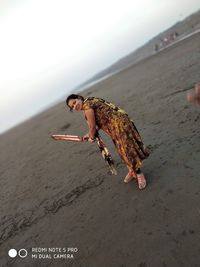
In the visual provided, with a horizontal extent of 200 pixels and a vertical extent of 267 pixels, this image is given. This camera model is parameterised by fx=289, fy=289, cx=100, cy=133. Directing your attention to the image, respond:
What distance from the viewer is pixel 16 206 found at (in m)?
7.15

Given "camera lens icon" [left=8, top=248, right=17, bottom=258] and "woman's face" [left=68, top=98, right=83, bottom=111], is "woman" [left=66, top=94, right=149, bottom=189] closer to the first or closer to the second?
"woman's face" [left=68, top=98, right=83, bottom=111]

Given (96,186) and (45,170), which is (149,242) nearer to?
(96,186)

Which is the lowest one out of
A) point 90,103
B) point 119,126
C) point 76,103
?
point 119,126

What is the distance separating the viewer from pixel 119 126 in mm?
4629

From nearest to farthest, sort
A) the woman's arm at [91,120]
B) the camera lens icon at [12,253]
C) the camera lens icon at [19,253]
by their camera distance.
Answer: the woman's arm at [91,120] → the camera lens icon at [19,253] → the camera lens icon at [12,253]

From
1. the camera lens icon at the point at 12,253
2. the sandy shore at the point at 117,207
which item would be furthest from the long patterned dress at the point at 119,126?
the camera lens icon at the point at 12,253

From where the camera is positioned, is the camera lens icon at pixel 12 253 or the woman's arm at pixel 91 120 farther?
the camera lens icon at pixel 12 253

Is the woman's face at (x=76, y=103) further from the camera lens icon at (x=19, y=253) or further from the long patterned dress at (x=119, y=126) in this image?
the camera lens icon at (x=19, y=253)

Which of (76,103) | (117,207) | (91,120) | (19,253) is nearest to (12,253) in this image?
(19,253)

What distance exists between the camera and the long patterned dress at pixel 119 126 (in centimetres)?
463

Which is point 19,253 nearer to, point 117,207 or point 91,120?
point 117,207

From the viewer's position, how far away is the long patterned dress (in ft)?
15.2

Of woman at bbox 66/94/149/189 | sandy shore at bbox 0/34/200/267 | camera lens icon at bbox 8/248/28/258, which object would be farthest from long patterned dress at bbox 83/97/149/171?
camera lens icon at bbox 8/248/28/258

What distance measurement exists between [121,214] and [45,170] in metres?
4.86
